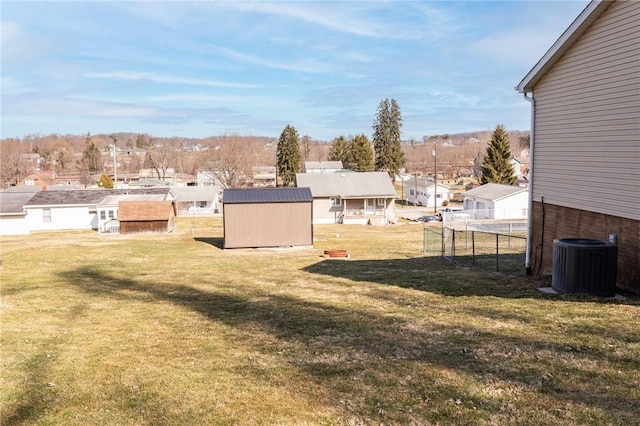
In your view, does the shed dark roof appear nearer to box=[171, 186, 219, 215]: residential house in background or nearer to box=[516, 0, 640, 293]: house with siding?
box=[516, 0, 640, 293]: house with siding

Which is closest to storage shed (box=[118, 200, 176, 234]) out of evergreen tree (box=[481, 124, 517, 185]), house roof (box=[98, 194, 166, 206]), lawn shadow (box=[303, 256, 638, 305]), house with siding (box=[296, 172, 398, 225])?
house roof (box=[98, 194, 166, 206])

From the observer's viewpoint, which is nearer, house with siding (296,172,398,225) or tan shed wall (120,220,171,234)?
tan shed wall (120,220,171,234)

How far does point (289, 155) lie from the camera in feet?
258

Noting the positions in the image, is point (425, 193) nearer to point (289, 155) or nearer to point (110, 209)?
point (289, 155)

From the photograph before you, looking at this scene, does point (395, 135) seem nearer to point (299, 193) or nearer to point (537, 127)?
point (299, 193)

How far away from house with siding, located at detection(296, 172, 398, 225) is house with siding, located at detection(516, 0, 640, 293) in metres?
34.5

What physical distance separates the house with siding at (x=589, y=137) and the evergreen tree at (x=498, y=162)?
5151 cm

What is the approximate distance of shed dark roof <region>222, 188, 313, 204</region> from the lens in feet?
88.7

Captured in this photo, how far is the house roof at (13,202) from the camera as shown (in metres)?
40.7

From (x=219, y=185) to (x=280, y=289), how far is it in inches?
2487

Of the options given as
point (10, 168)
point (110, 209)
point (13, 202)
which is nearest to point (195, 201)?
point (110, 209)

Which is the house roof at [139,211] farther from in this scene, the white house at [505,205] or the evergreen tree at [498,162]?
the evergreen tree at [498,162]

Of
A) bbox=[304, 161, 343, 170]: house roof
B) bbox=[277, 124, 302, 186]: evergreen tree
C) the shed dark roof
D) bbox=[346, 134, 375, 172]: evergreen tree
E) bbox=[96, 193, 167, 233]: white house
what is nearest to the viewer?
the shed dark roof

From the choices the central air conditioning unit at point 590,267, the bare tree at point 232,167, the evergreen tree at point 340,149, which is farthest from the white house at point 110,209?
the evergreen tree at point 340,149
